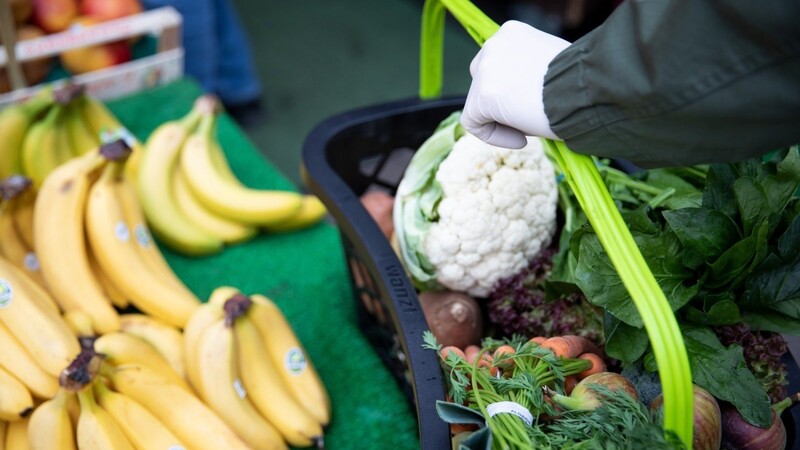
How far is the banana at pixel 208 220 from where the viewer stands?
4.94 ft

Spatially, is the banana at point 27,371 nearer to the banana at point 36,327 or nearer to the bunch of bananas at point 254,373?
the banana at point 36,327

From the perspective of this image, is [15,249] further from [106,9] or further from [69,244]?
[106,9]

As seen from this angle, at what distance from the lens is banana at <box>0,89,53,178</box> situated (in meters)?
1.45

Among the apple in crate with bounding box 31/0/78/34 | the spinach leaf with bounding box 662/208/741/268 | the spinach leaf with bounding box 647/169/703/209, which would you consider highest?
the apple in crate with bounding box 31/0/78/34

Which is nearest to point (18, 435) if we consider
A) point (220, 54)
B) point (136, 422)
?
point (136, 422)

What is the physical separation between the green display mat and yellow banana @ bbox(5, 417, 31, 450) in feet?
1.40

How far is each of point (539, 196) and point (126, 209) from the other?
2.44ft

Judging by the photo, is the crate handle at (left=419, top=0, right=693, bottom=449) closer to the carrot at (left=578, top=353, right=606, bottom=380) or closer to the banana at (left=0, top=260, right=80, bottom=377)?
the carrot at (left=578, top=353, right=606, bottom=380)

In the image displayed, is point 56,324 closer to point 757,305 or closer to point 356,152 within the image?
point 356,152

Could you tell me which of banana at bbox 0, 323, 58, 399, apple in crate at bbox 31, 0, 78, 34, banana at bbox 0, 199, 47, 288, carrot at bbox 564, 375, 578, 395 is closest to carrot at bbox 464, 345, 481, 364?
carrot at bbox 564, 375, 578, 395

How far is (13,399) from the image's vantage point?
955mm

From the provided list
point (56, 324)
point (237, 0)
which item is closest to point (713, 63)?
point (56, 324)

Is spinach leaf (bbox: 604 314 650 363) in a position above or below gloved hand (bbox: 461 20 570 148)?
below

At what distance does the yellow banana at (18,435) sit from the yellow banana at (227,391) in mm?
237
